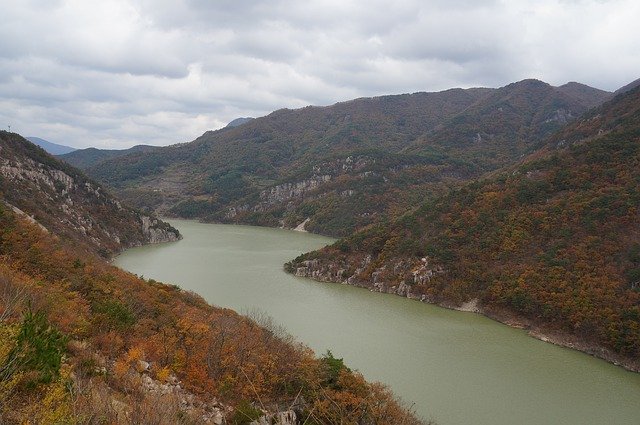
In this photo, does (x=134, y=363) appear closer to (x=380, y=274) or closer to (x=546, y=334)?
(x=546, y=334)

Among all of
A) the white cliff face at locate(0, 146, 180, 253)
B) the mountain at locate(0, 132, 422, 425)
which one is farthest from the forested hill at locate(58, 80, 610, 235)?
the mountain at locate(0, 132, 422, 425)

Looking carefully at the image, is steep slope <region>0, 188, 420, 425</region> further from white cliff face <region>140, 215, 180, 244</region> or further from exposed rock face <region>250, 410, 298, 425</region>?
white cliff face <region>140, 215, 180, 244</region>

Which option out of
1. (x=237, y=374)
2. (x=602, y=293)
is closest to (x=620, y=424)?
(x=602, y=293)

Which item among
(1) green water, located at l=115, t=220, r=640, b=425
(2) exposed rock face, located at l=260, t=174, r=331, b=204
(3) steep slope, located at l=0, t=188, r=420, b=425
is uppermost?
(2) exposed rock face, located at l=260, t=174, r=331, b=204

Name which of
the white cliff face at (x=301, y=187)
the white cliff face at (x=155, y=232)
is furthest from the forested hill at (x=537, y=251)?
the white cliff face at (x=301, y=187)

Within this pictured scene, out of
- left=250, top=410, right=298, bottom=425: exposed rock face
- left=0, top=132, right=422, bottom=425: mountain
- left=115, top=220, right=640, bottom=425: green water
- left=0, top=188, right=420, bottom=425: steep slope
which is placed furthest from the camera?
left=115, top=220, right=640, bottom=425: green water

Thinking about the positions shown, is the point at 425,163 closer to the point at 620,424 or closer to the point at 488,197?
the point at 488,197
